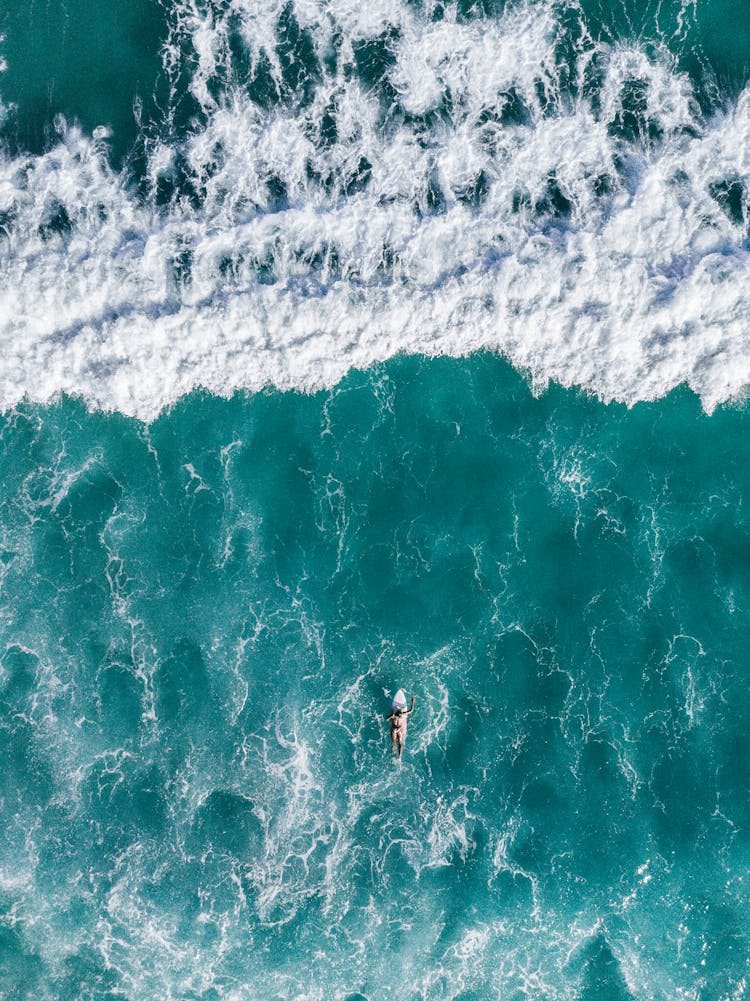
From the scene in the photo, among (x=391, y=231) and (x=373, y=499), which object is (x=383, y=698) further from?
(x=391, y=231)

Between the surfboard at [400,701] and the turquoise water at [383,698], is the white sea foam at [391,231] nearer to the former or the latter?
the turquoise water at [383,698]

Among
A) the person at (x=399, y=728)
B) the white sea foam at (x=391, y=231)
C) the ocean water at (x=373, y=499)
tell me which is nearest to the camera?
the person at (x=399, y=728)

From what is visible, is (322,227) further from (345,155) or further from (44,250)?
(44,250)

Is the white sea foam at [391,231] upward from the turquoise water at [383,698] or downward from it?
upward

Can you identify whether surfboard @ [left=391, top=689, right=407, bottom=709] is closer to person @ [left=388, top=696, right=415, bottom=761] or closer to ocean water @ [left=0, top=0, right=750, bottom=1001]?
person @ [left=388, top=696, right=415, bottom=761]

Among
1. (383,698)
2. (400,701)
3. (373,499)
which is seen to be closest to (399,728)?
(400,701)

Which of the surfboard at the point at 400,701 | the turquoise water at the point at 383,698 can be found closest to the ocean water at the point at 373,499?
the turquoise water at the point at 383,698
